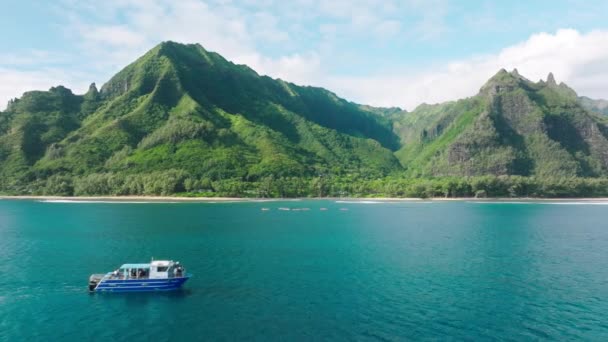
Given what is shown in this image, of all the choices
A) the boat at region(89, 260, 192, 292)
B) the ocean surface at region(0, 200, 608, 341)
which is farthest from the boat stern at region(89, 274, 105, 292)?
the ocean surface at region(0, 200, 608, 341)

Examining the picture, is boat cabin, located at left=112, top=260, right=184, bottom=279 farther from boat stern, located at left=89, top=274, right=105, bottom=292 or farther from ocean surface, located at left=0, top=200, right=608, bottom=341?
ocean surface, located at left=0, top=200, right=608, bottom=341

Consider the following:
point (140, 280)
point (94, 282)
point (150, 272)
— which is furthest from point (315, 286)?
point (94, 282)

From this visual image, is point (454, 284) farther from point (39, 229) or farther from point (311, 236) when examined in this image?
point (39, 229)

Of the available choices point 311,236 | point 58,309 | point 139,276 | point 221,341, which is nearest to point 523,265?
point 311,236

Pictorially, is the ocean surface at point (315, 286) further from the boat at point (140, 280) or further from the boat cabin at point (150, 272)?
the boat cabin at point (150, 272)

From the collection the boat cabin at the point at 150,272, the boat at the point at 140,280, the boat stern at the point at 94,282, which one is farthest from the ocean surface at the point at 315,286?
the boat cabin at the point at 150,272

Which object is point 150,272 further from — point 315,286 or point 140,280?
point 315,286
